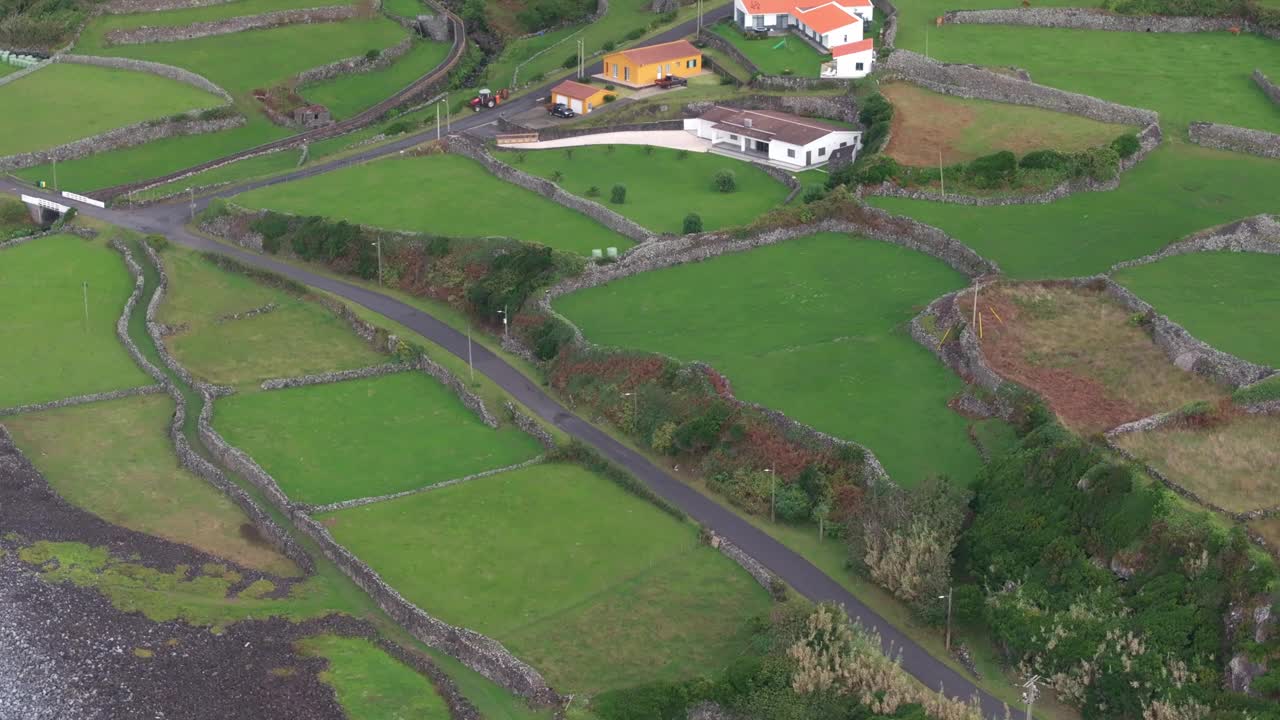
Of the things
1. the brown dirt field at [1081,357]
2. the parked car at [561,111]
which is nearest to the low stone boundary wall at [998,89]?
the parked car at [561,111]

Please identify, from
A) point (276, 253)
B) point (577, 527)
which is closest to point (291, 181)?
point (276, 253)

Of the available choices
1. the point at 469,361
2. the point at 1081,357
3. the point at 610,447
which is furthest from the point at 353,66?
the point at 1081,357

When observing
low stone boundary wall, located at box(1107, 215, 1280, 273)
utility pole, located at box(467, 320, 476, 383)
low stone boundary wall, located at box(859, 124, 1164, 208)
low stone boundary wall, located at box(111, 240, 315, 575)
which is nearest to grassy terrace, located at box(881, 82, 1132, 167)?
low stone boundary wall, located at box(859, 124, 1164, 208)

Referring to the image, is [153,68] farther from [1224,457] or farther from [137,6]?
[1224,457]

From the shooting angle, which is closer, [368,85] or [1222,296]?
[1222,296]

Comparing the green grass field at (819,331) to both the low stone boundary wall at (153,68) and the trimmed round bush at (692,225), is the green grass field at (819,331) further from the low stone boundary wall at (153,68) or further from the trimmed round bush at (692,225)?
the low stone boundary wall at (153,68)

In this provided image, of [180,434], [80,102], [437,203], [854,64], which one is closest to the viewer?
[180,434]

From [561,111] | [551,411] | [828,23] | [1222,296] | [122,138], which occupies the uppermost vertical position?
[1222,296]
